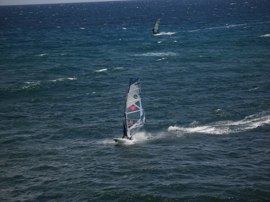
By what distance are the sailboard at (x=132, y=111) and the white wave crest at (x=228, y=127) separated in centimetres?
469

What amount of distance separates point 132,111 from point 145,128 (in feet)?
15.9

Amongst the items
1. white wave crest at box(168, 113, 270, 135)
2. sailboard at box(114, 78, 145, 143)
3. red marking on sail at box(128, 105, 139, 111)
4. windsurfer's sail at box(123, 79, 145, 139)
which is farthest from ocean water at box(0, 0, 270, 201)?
red marking on sail at box(128, 105, 139, 111)

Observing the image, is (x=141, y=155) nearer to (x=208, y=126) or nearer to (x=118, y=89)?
(x=208, y=126)

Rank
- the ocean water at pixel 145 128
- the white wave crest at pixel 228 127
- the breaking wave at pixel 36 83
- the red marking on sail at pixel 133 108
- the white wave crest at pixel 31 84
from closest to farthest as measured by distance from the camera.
Answer: the ocean water at pixel 145 128
the red marking on sail at pixel 133 108
the white wave crest at pixel 228 127
the breaking wave at pixel 36 83
the white wave crest at pixel 31 84

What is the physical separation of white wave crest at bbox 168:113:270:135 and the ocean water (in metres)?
0.12

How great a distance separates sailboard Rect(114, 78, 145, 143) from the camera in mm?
51594

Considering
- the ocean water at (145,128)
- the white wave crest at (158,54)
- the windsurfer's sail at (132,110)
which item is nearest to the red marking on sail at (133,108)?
the windsurfer's sail at (132,110)

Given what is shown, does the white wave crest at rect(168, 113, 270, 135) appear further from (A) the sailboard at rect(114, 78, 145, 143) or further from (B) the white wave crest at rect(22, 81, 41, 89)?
(B) the white wave crest at rect(22, 81, 41, 89)

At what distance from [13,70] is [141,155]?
64143mm

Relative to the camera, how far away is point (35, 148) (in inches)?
2074

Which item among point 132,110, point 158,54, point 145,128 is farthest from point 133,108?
point 158,54

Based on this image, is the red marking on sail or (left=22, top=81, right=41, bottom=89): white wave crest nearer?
the red marking on sail

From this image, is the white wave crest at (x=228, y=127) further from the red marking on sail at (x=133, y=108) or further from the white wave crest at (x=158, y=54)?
the white wave crest at (x=158, y=54)

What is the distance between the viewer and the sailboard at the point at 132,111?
169 ft
